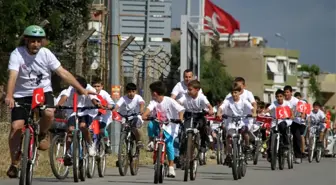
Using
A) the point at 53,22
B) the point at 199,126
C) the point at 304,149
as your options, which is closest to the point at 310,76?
the point at 53,22

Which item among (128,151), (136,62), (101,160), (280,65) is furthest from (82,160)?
(280,65)

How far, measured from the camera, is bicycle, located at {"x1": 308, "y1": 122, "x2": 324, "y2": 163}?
1078 inches

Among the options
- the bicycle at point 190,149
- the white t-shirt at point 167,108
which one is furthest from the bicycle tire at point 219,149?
the white t-shirt at point 167,108

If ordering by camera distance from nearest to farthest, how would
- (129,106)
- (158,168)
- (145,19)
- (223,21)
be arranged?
(158,168)
(129,106)
(145,19)
(223,21)

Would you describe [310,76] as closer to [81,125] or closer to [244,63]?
[244,63]

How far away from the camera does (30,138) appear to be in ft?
40.9

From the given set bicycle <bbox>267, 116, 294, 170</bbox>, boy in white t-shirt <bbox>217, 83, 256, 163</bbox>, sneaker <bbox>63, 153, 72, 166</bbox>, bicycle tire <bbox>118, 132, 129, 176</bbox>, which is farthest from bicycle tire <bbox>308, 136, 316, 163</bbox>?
sneaker <bbox>63, 153, 72, 166</bbox>

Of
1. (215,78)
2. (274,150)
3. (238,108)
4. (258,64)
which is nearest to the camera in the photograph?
(238,108)

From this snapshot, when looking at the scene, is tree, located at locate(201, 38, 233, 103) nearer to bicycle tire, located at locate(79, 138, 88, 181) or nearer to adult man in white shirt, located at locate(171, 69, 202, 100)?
adult man in white shirt, located at locate(171, 69, 202, 100)

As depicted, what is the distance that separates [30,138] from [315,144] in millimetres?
16469

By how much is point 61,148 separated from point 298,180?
443 cm

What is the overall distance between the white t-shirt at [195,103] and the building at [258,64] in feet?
265

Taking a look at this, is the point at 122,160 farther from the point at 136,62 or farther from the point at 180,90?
the point at 136,62

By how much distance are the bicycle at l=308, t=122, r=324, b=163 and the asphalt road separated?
5117mm
